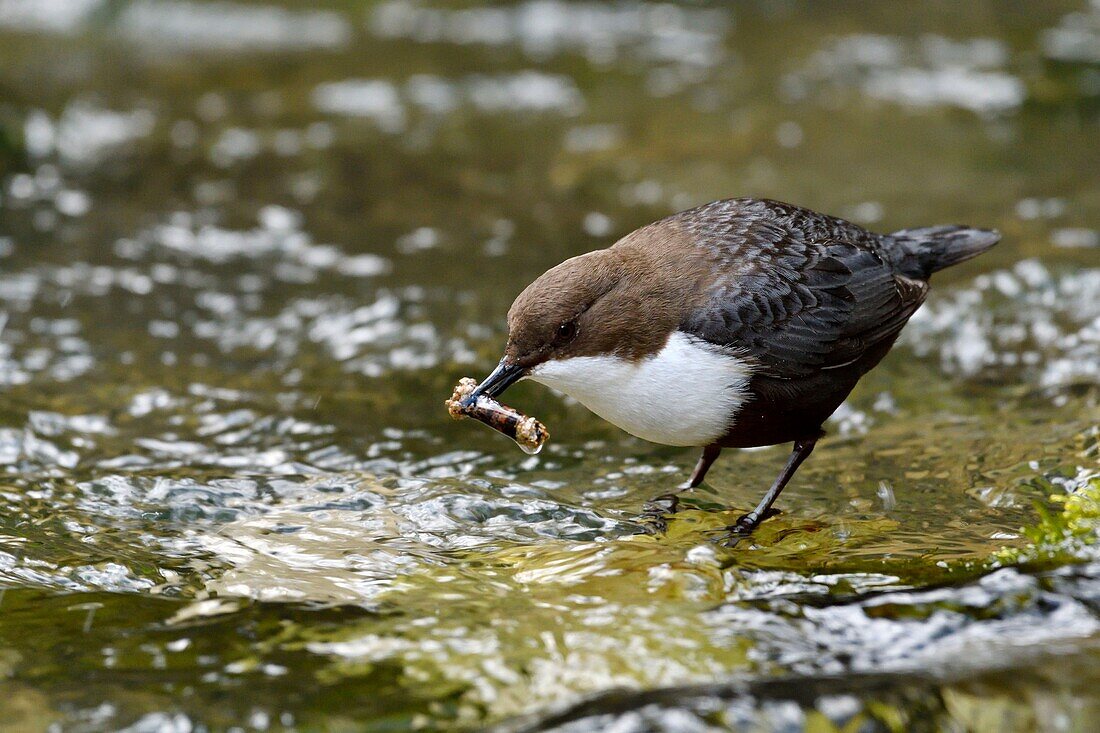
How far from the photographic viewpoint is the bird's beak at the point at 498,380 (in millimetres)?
3523

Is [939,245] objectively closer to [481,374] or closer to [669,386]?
[669,386]

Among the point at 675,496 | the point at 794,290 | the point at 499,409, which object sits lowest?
the point at 675,496

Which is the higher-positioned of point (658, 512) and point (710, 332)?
point (710, 332)

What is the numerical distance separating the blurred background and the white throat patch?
1.06ft

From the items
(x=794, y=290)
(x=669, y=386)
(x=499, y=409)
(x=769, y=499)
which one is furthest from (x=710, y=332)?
(x=499, y=409)

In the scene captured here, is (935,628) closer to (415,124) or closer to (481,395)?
(481,395)

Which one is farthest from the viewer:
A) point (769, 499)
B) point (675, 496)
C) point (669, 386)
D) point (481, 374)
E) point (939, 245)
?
point (481, 374)

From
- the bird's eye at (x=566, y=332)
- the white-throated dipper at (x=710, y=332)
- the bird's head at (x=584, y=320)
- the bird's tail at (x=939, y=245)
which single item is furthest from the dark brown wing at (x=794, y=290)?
the bird's eye at (x=566, y=332)

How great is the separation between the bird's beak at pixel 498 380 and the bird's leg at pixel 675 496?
0.61m

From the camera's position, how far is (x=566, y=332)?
140 inches

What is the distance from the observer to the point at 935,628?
266 cm

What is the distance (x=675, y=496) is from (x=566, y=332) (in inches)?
28.3

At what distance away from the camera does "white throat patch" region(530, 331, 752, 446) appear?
11.4ft

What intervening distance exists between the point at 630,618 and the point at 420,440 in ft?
6.33
